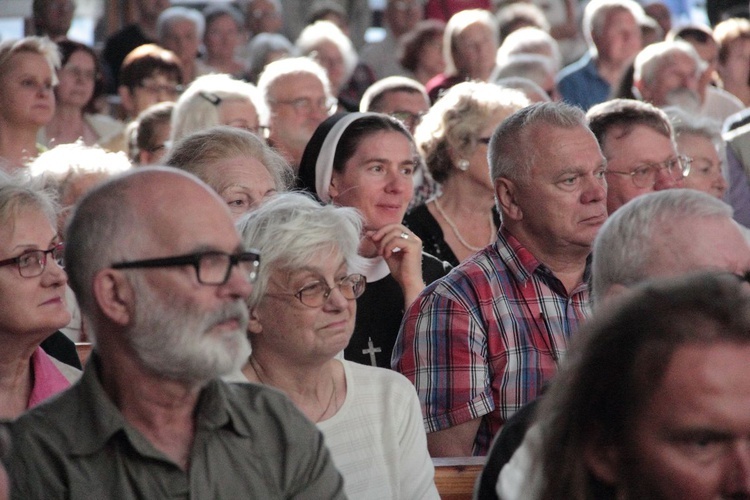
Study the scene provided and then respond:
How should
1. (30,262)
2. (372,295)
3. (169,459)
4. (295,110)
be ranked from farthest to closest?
(295,110)
(372,295)
(30,262)
(169,459)

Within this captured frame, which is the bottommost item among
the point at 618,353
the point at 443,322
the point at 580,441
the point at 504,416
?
the point at 504,416

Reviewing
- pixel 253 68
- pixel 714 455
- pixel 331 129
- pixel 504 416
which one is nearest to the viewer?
pixel 714 455

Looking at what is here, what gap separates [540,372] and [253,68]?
18.8 ft

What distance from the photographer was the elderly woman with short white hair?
3160 millimetres

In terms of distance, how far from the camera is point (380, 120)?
470cm

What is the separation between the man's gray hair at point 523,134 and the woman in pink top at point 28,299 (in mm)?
1455

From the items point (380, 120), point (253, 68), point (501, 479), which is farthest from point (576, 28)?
point (501, 479)

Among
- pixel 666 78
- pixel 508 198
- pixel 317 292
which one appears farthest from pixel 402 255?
pixel 666 78

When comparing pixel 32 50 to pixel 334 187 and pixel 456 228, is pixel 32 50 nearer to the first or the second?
pixel 334 187

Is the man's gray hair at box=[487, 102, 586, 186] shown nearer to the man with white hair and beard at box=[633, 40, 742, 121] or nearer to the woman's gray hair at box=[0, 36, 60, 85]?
the man with white hair and beard at box=[633, 40, 742, 121]

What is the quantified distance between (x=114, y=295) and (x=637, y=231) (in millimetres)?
1200

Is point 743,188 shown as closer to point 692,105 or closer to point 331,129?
point 692,105

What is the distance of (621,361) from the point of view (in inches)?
75.4

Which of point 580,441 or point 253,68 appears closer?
point 580,441
